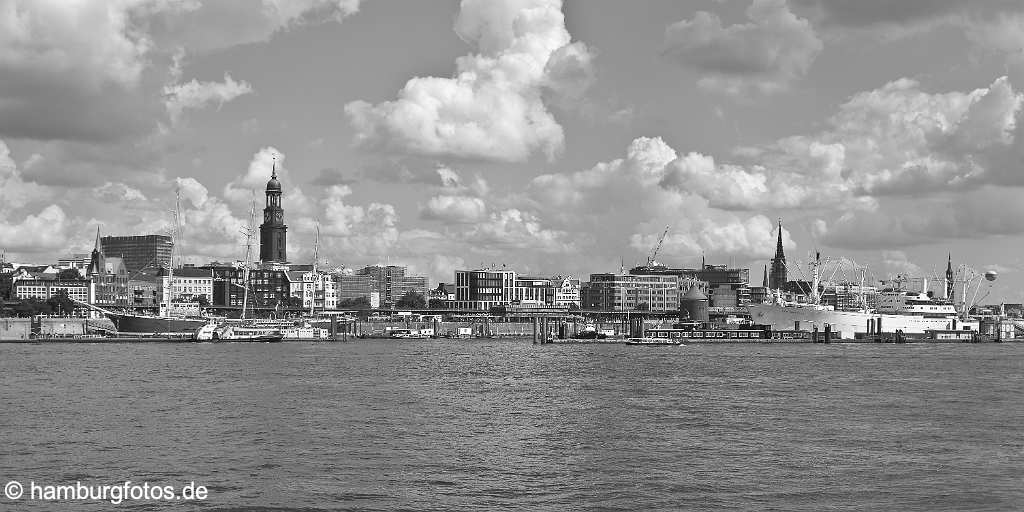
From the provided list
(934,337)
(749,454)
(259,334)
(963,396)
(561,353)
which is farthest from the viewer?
(934,337)

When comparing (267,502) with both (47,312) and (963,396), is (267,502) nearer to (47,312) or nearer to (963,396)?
(963,396)

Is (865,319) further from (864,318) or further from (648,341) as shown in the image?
(648,341)

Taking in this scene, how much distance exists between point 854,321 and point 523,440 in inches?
6044

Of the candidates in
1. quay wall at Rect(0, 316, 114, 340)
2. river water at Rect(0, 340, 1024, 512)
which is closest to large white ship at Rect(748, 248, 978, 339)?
river water at Rect(0, 340, 1024, 512)

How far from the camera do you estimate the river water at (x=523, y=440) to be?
32.2 metres

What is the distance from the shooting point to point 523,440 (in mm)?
43125

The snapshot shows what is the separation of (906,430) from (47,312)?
182m

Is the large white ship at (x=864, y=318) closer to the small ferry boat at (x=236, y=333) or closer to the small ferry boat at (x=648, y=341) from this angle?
the small ferry boat at (x=648, y=341)

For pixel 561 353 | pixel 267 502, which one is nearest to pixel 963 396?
pixel 267 502

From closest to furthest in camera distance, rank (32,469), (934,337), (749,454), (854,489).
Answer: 1. (854,489)
2. (32,469)
3. (749,454)
4. (934,337)

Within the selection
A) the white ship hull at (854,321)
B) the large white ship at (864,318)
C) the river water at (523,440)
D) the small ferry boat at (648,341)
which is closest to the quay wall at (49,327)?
the small ferry boat at (648,341)

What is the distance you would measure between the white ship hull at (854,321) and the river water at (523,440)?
4219 inches

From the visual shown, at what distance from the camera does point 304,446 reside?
135ft

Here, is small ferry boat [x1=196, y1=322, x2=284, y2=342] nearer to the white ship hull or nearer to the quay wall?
the quay wall
